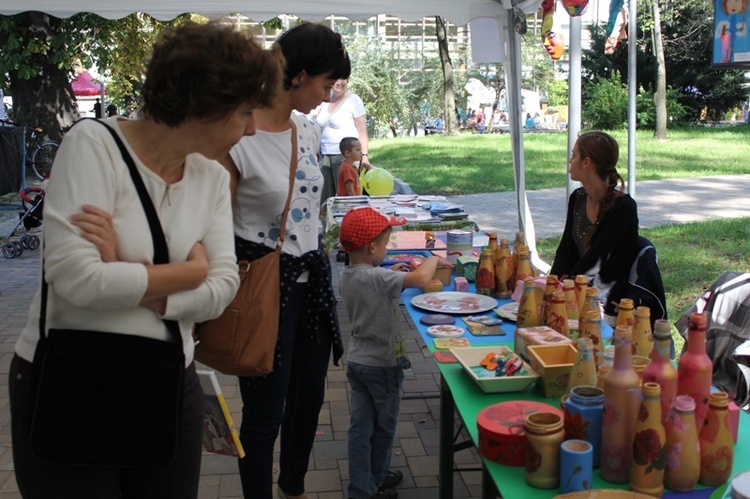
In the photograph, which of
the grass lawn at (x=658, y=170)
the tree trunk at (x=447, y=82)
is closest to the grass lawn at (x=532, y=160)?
the grass lawn at (x=658, y=170)

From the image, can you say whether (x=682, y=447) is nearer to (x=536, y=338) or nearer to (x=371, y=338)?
(x=536, y=338)

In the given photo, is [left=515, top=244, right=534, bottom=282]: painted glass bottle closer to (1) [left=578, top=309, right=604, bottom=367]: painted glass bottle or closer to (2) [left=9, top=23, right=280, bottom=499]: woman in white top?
(1) [left=578, top=309, right=604, bottom=367]: painted glass bottle

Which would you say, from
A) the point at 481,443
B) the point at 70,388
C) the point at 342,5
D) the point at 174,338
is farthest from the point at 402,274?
the point at 342,5

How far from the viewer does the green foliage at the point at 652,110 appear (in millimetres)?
25625

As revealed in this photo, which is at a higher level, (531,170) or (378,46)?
(378,46)

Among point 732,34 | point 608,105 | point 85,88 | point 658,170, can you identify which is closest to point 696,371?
point 732,34

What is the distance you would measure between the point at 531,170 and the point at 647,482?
516 inches

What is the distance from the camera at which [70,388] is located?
56.7 inches

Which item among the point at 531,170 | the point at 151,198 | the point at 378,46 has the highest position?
the point at 378,46

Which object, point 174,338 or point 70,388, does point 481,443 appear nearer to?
point 174,338

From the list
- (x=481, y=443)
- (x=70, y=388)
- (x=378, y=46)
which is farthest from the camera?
(x=378, y=46)

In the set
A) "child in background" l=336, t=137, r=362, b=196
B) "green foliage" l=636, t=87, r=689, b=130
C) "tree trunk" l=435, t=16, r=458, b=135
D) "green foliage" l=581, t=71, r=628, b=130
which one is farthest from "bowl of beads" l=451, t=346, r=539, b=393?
"green foliage" l=636, t=87, r=689, b=130

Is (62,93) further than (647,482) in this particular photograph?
Yes

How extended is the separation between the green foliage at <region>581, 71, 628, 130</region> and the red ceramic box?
80.2 feet
